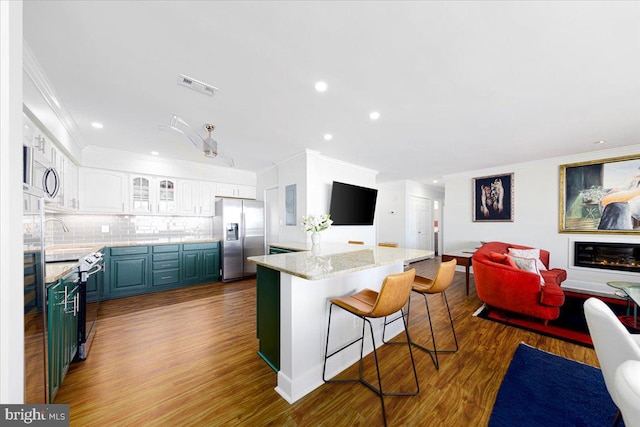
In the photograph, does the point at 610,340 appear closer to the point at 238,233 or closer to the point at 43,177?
the point at 43,177

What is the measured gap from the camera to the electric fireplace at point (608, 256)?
3.77 m

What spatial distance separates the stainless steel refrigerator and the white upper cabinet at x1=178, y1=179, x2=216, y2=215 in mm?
230

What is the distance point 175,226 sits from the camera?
468 centimetres

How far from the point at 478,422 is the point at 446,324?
142 cm

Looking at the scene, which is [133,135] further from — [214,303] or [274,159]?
[214,303]

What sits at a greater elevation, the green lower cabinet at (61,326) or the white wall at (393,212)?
the white wall at (393,212)

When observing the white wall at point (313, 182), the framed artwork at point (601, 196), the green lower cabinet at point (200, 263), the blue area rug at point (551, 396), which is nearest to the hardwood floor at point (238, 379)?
the blue area rug at point (551, 396)

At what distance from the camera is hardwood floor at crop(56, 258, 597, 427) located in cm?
147

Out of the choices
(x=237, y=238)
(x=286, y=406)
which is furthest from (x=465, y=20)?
(x=237, y=238)

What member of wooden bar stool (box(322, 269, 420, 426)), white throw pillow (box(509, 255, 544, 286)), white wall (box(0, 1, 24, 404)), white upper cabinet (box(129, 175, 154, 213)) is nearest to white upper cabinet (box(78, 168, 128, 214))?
white upper cabinet (box(129, 175, 154, 213))

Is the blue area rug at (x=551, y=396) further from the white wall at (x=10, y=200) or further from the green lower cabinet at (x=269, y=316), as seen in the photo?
the white wall at (x=10, y=200)

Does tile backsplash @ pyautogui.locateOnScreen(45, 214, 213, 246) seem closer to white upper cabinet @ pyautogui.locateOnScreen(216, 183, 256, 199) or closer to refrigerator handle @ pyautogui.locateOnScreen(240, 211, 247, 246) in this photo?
white upper cabinet @ pyautogui.locateOnScreen(216, 183, 256, 199)

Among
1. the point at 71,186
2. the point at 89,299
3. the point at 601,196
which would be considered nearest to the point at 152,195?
the point at 71,186

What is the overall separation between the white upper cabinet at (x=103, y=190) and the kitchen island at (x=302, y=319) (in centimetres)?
358
